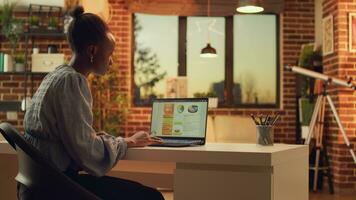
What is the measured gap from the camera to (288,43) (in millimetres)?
6789

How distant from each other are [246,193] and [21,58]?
4.98m

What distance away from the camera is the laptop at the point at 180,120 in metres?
2.14

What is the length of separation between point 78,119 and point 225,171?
591 millimetres

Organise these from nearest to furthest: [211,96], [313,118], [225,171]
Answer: [225,171]
[313,118]
[211,96]

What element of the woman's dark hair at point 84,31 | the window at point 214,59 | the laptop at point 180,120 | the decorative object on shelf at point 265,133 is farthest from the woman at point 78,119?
the window at point 214,59

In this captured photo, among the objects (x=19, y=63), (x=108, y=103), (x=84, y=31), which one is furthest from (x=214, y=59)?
(x=84, y=31)

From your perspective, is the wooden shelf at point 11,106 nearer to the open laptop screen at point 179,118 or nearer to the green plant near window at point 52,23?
the green plant near window at point 52,23

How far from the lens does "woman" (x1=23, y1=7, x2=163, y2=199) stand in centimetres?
156

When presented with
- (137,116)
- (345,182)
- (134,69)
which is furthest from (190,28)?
(345,182)

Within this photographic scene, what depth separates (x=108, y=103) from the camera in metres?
6.38

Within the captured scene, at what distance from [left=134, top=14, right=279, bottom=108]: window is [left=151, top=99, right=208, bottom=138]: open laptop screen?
4574mm

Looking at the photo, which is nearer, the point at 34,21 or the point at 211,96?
the point at 34,21

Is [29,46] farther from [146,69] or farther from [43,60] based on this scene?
A: [146,69]

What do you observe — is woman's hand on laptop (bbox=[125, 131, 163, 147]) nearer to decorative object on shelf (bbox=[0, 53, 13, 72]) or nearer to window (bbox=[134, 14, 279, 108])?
decorative object on shelf (bbox=[0, 53, 13, 72])
